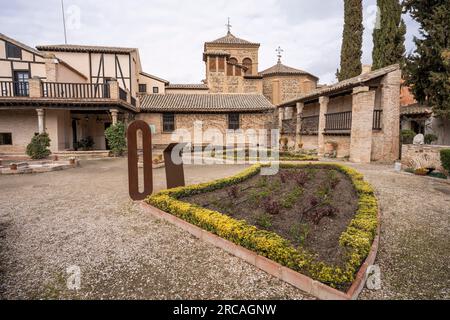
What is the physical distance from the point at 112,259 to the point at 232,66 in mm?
28602

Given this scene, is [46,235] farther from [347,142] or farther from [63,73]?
[63,73]

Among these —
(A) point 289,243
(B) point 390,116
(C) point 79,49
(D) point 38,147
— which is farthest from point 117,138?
(B) point 390,116

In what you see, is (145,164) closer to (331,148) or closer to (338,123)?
(331,148)

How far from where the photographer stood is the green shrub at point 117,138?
1566cm

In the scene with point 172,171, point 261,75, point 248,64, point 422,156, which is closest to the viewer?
point 172,171

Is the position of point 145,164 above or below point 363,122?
below

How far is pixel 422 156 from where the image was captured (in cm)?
1104

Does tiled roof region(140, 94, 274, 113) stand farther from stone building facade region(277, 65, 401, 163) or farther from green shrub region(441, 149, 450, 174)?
green shrub region(441, 149, 450, 174)

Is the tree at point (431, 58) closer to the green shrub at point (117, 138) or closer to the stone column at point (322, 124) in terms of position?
the stone column at point (322, 124)

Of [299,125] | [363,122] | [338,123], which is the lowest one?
[363,122]

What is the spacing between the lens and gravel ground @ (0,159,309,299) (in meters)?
2.91
